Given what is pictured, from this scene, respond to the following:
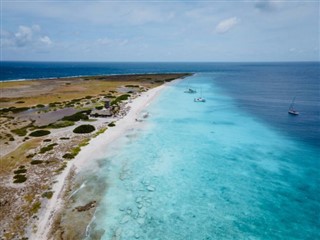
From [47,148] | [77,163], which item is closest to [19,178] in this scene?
[77,163]

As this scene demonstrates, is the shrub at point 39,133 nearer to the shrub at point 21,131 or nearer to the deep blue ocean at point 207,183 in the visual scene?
the shrub at point 21,131

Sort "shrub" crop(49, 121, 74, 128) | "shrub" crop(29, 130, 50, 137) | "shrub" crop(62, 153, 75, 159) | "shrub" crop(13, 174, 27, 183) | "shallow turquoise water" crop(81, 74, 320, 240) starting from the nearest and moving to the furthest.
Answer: "shallow turquoise water" crop(81, 74, 320, 240) < "shrub" crop(13, 174, 27, 183) < "shrub" crop(62, 153, 75, 159) < "shrub" crop(29, 130, 50, 137) < "shrub" crop(49, 121, 74, 128)

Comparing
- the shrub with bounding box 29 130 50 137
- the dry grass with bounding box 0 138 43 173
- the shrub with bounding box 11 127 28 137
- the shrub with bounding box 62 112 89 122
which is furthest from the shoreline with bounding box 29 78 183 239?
the shrub with bounding box 11 127 28 137

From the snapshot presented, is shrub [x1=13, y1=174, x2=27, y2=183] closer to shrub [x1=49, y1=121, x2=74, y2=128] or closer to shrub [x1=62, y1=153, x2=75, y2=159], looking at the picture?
shrub [x1=62, y1=153, x2=75, y2=159]

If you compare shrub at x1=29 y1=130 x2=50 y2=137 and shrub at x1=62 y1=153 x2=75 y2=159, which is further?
shrub at x1=29 y1=130 x2=50 y2=137

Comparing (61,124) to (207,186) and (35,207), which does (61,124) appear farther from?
(207,186)

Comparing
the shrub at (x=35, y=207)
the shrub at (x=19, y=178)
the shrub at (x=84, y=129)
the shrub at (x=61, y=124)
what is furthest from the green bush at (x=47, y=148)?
the shrub at (x=35, y=207)

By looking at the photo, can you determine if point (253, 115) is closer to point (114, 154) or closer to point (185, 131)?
point (185, 131)
